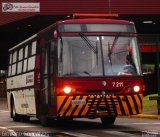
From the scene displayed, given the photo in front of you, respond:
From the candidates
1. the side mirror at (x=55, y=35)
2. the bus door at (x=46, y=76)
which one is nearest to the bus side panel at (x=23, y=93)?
the bus door at (x=46, y=76)

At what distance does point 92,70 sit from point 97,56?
44 cm

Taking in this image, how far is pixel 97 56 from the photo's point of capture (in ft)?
52.8

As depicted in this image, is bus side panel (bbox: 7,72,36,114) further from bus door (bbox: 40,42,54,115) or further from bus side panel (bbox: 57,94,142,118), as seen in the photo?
bus side panel (bbox: 57,94,142,118)

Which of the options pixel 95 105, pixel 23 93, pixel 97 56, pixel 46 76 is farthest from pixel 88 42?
pixel 23 93

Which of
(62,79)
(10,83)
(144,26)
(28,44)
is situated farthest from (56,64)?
(144,26)

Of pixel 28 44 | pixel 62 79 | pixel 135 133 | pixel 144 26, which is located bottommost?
pixel 135 133

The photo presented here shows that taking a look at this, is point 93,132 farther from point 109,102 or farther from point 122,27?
point 122,27

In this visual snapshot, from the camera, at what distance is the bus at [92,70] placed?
1585 centimetres

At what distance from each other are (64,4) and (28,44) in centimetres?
3237

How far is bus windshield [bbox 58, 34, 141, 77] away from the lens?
1591cm

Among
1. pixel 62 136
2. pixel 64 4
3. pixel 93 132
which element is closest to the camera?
pixel 62 136

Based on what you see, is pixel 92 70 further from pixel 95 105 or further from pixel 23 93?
pixel 23 93

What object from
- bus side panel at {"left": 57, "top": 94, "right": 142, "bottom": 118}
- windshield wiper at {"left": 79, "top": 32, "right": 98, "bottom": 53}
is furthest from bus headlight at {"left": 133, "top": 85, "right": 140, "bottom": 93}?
windshield wiper at {"left": 79, "top": 32, "right": 98, "bottom": 53}

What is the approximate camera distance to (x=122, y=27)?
1675cm
